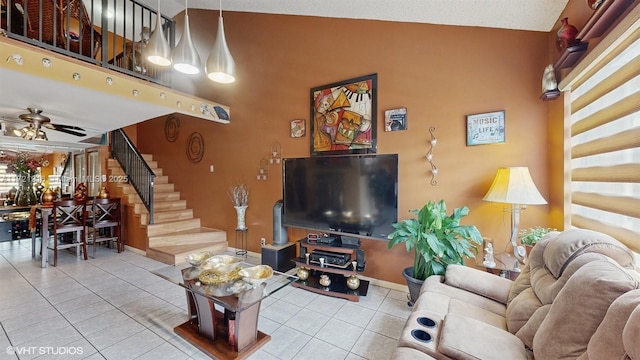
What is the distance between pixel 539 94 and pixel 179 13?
21.7 ft

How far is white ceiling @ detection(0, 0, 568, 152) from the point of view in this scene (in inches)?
88.9

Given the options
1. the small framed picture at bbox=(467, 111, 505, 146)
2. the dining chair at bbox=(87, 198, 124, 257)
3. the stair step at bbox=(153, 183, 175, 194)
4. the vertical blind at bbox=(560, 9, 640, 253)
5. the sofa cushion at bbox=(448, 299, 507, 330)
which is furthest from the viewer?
the stair step at bbox=(153, 183, 175, 194)

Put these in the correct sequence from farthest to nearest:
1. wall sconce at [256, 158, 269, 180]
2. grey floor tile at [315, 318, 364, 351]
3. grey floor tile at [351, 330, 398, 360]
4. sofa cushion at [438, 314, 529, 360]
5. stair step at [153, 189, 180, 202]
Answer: stair step at [153, 189, 180, 202] → wall sconce at [256, 158, 269, 180] → grey floor tile at [315, 318, 364, 351] → grey floor tile at [351, 330, 398, 360] → sofa cushion at [438, 314, 529, 360]

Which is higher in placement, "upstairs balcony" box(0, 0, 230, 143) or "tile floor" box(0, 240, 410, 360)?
"upstairs balcony" box(0, 0, 230, 143)

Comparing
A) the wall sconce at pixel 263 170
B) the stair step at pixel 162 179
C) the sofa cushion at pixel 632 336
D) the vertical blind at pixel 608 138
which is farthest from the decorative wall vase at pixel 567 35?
the stair step at pixel 162 179

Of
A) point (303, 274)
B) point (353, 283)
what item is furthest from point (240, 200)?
point (353, 283)

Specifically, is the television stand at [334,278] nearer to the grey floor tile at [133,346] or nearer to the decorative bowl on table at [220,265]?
the decorative bowl on table at [220,265]

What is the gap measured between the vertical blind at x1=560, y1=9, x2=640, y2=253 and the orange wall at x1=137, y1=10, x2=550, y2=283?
39cm

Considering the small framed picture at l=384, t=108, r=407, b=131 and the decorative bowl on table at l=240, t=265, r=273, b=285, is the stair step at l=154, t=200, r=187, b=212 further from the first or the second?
the small framed picture at l=384, t=108, r=407, b=131

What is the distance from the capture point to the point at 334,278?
10.5 feet

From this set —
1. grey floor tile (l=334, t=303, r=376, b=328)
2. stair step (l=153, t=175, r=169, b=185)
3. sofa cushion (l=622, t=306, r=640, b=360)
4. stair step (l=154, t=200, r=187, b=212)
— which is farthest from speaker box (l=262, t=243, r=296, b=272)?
stair step (l=153, t=175, r=169, b=185)

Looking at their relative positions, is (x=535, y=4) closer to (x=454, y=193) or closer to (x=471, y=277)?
(x=454, y=193)

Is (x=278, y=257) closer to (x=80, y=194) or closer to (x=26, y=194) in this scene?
(x=80, y=194)

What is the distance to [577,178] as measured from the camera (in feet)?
6.65
